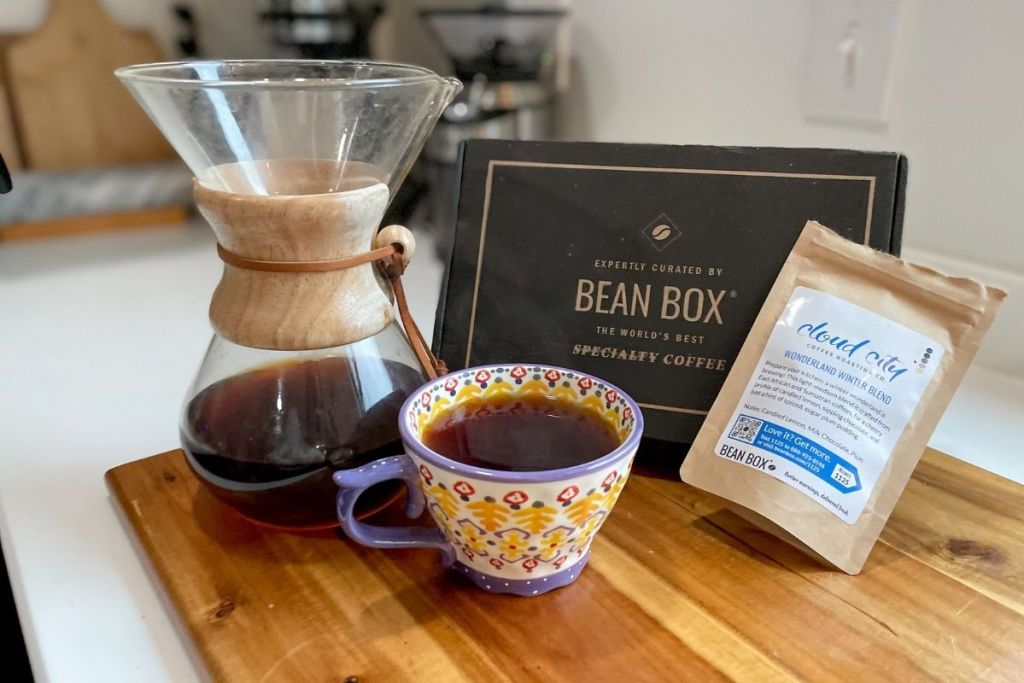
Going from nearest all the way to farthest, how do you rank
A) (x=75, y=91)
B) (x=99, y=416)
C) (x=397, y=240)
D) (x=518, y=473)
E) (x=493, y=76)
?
1. (x=518, y=473)
2. (x=397, y=240)
3. (x=99, y=416)
4. (x=493, y=76)
5. (x=75, y=91)

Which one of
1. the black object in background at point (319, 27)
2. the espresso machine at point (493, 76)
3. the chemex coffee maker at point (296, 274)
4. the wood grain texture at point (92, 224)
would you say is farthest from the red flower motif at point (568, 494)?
the wood grain texture at point (92, 224)

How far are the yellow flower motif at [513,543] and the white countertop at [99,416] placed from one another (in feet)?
0.54

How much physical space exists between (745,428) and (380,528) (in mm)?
222

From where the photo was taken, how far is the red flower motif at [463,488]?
387 millimetres

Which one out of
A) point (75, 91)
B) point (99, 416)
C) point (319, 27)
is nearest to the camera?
point (99, 416)

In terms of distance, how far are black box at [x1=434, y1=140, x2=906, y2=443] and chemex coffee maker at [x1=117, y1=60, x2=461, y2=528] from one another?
0.07 m

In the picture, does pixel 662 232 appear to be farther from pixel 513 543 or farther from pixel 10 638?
pixel 10 638

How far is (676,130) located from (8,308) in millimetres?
782

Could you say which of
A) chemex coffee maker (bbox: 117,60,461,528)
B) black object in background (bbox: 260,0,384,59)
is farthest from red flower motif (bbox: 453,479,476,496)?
black object in background (bbox: 260,0,384,59)

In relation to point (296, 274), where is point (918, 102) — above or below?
above

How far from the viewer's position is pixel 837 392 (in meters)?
0.47

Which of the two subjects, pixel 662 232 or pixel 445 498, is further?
pixel 662 232

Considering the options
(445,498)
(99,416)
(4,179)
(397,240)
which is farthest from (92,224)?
(445,498)

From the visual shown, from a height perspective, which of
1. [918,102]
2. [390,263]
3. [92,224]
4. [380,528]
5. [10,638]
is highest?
[918,102]
